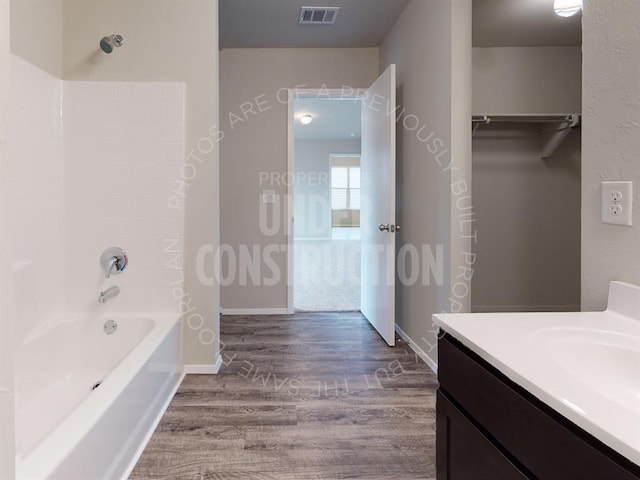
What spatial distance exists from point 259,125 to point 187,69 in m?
1.41

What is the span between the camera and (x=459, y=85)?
7.53 feet

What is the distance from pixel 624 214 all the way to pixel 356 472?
128 centimetres

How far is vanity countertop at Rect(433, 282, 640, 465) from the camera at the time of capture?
58 cm

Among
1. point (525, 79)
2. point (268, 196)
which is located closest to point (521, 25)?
point (525, 79)

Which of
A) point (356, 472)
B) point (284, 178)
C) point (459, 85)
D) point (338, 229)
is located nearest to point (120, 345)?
point (356, 472)

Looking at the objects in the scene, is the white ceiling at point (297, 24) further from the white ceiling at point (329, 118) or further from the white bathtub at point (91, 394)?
the white bathtub at point (91, 394)

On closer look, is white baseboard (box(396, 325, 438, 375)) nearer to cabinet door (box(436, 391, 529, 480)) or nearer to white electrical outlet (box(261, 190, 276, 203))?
cabinet door (box(436, 391, 529, 480))

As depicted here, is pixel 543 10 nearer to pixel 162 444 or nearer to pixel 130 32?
pixel 130 32

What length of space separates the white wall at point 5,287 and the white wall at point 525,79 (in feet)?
11.6

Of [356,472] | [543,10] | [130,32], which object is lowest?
[356,472]

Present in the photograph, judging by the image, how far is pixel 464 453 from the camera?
3.08ft

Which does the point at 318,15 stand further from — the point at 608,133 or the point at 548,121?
the point at 608,133

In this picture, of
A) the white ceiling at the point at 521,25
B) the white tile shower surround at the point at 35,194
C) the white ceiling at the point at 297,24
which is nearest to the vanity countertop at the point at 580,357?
the white tile shower surround at the point at 35,194

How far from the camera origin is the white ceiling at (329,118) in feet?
19.8
